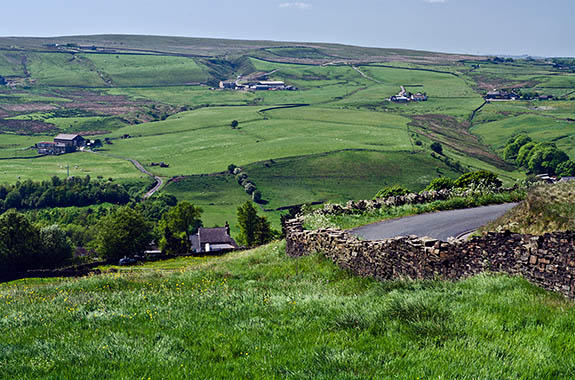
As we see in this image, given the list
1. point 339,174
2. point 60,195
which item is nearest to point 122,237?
point 60,195

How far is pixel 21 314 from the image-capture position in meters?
14.9

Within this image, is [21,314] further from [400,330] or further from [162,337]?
[400,330]

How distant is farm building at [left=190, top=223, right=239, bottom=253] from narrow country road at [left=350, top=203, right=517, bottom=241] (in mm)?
79787

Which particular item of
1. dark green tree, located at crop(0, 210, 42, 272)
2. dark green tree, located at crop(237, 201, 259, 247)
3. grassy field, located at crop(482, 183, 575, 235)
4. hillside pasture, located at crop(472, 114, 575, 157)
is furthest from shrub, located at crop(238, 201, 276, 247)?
hillside pasture, located at crop(472, 114, 575, 157)

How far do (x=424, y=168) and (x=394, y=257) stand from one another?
142 m

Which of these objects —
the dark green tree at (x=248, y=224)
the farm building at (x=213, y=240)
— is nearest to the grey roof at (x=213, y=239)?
the farm building at (x=213, y=240)

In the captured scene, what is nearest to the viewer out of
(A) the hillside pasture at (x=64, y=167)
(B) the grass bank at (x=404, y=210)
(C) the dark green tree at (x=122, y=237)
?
(B) the grass bank at (x=404, y=210)

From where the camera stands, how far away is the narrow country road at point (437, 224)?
85.5 feet

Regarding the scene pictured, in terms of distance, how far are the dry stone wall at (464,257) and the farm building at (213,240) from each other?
87.2 metres

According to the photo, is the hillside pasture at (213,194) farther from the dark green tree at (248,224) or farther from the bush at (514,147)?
the bush at (514,147)

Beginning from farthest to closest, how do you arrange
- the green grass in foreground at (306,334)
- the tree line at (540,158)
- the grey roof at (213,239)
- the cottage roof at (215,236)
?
the tree line at (540,158)
the cottage roof at (215,236)
the grey roof at (213,239)
the green grass in foreground at (306,334)

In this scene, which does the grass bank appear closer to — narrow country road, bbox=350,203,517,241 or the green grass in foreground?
narrow country road, bbox=350,203,517,241

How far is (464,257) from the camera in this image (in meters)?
16.3

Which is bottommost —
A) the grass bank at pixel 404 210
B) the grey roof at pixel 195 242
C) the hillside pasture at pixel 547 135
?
the grey roof at pixel 195 242
